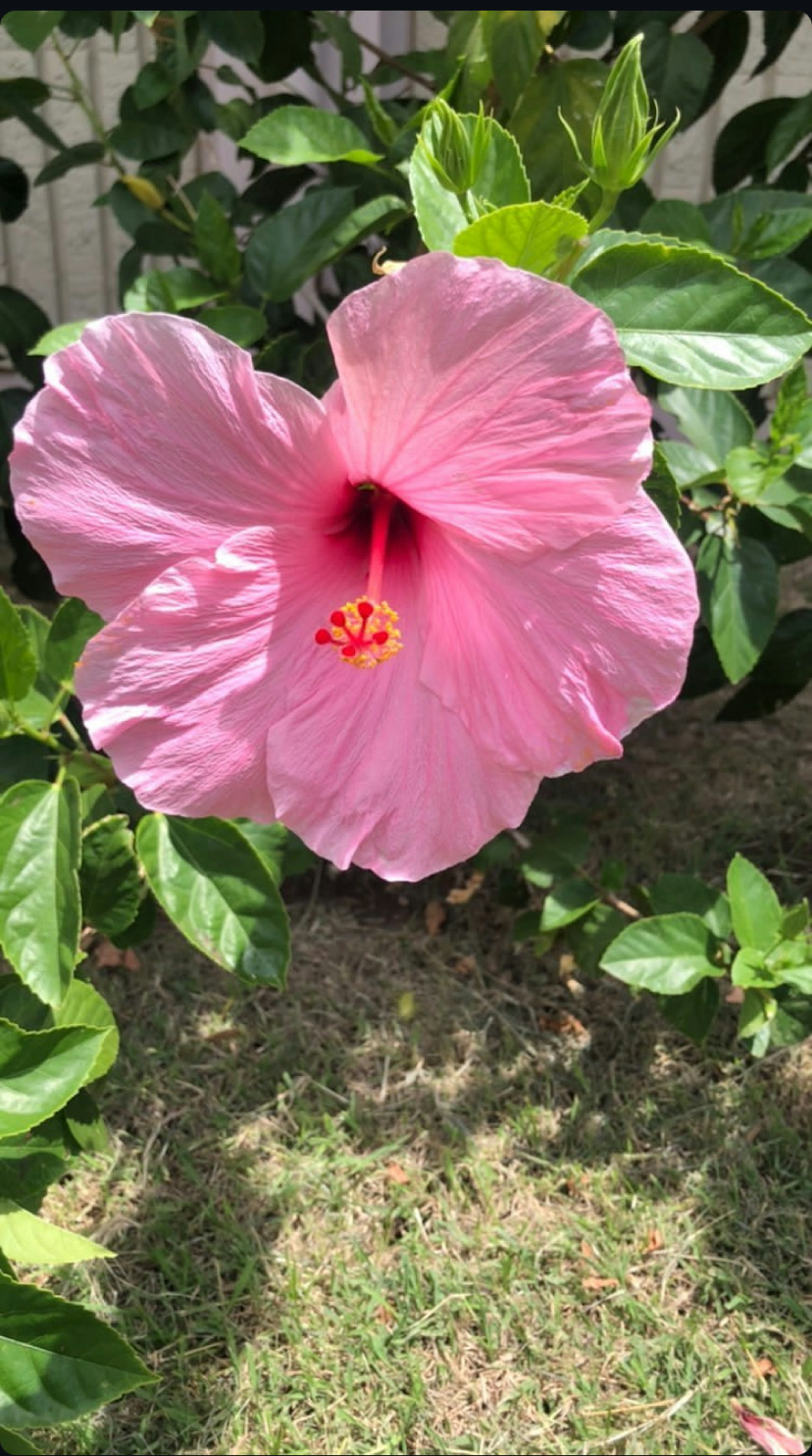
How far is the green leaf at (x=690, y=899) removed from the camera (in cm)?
166

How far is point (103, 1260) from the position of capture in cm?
158

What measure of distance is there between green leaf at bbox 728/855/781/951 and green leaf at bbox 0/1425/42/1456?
97 centimetres

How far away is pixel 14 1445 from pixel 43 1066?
315 mm

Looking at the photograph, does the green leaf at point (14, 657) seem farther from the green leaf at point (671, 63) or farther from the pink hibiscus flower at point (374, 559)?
the green leaf at point (671, 63)

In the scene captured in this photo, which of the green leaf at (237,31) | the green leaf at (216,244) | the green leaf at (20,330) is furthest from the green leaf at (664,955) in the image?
the green leaf at (20,330)

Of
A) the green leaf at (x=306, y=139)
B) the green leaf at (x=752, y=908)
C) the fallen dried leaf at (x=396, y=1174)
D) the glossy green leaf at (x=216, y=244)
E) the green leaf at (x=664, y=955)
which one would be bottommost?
the fallen dried leaf at (x=396, y=1174)

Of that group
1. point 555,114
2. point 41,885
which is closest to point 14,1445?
point 41,885

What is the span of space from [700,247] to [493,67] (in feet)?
0.98

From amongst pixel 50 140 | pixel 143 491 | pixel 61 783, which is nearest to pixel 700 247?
pixel 143 491

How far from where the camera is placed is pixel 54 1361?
3.37ft

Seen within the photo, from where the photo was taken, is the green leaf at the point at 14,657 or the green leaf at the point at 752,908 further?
the green leaf at the point at 752,908

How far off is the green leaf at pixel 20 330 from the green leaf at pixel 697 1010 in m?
1.46

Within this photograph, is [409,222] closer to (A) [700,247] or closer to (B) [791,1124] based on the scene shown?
(A) [700,247]

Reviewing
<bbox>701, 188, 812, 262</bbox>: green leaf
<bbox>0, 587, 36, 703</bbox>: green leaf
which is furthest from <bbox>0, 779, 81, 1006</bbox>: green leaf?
<bbox>701, 188, 812, 262</bbox>: green leaf
